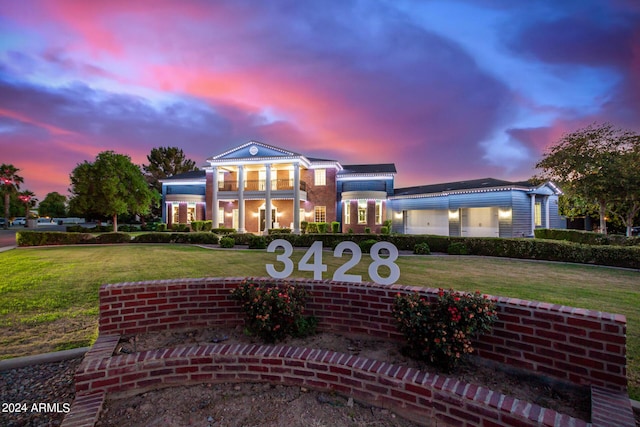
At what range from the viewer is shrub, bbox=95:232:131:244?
63.2 ft

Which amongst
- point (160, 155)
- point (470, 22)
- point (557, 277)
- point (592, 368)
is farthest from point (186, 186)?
point (592, 368)

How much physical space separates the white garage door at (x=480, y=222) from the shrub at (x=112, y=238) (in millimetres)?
24916

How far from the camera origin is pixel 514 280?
26.7ft

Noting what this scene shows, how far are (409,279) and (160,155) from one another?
5506cm

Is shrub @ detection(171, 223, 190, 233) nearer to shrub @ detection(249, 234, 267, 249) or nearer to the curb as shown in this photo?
shrub @ detection(249, 234, 267, 249)

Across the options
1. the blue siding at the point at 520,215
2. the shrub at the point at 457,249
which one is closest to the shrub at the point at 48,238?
the shrub at the point at 457,249

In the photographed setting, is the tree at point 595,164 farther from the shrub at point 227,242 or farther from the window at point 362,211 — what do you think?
the shrub at point 227,242

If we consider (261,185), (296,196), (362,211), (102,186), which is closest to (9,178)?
(102,186)

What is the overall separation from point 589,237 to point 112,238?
28.6 m

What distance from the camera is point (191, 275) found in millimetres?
8508

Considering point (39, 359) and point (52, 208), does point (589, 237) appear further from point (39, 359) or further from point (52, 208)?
point (52, 208)

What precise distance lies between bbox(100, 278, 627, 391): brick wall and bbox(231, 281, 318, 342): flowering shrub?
0.32m

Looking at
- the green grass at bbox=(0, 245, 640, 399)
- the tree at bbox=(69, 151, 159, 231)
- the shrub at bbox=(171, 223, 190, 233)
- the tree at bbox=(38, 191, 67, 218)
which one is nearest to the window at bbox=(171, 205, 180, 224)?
the shrub at bbox=(171, 223, 190, 233)

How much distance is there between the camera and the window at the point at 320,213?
2741cm
